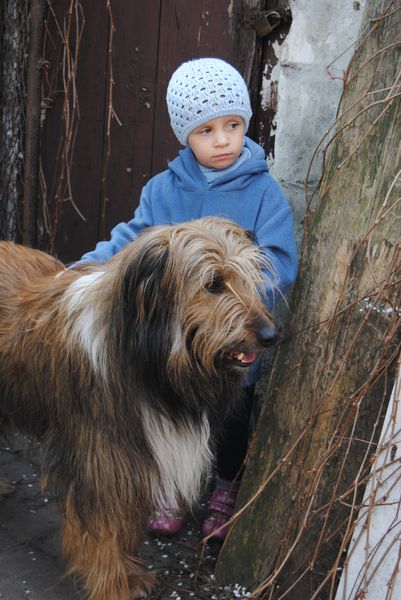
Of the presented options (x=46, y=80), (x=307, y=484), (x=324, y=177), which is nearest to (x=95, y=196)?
(x=46, y=80)

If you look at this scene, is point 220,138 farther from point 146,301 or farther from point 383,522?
point 383,522

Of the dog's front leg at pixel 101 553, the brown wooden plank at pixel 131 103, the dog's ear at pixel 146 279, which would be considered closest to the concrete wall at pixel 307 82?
the brown wooden plank at pixel 131 103

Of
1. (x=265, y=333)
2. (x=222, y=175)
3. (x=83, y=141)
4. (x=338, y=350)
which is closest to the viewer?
(x=265, y=333)

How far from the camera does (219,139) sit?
2.88m

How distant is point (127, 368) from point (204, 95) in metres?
1.05

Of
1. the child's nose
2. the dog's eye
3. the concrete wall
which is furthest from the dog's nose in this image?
the concrete wall

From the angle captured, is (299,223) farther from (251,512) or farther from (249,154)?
(251,512)

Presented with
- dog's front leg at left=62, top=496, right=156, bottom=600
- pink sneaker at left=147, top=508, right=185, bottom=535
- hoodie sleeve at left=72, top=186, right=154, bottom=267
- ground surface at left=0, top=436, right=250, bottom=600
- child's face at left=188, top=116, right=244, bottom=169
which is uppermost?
child's face at left=188, top=116, right=244, bottom=169

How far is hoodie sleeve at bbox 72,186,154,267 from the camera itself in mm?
3043

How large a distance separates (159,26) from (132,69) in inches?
11.7

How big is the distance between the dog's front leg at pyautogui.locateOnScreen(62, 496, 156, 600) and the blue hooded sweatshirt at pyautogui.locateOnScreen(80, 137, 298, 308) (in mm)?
1001

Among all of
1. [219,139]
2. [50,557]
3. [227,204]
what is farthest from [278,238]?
[50,557]

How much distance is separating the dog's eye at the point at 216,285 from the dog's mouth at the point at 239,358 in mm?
190

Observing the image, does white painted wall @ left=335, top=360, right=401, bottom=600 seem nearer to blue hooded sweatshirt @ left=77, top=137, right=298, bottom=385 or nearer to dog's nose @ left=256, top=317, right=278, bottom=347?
dog's nose @ left=256, top=317, right=278, bottom=347
